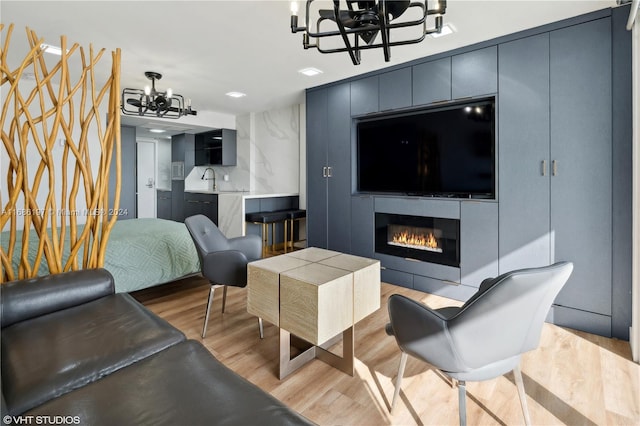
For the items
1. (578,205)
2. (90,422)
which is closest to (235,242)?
(90,422)

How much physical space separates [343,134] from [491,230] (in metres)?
2.04

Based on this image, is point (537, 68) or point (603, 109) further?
point (537, 68)

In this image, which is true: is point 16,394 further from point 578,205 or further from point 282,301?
point 578,205

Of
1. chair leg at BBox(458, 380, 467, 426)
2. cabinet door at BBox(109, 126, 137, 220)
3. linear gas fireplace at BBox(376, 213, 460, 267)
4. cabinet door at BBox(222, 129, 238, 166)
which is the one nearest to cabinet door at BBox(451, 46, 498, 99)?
linear gas fireplace at BBox(376, 213, 460, 267)

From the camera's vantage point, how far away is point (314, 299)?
179 centimetres

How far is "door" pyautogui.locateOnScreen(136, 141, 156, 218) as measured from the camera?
7.78 metres

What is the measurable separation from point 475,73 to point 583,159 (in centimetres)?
120

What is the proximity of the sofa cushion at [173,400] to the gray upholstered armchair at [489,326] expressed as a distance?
670mm

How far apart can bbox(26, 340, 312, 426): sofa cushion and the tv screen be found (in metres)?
2.88

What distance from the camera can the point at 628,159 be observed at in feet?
8.02

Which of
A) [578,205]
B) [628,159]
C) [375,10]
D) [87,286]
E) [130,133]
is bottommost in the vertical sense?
[87,286]

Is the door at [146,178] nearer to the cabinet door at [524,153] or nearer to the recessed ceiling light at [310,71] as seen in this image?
the recessed ceiling light at [310,71]

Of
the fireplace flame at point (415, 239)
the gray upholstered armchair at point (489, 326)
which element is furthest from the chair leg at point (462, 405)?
the fireplace flame at point (415, 239)

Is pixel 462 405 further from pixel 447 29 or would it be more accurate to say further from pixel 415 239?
pixel 447 29
